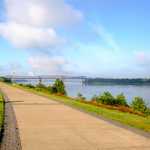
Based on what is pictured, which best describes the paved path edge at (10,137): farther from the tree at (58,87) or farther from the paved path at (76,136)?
the tree at (58,87)

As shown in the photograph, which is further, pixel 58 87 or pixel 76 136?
pixel 58 87

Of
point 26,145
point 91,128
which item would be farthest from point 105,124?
point 26,145

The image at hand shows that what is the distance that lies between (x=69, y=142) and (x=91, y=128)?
107 inches

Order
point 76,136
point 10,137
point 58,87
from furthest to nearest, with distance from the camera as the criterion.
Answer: point 58,87
point 76,136
point 10,137

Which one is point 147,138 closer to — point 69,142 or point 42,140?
point 69,142

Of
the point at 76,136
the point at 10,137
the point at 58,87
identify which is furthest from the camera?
the point at 58,87

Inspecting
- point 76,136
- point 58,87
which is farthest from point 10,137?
point 58,87

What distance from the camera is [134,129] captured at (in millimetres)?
12680

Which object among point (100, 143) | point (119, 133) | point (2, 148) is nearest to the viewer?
point (2, 148)

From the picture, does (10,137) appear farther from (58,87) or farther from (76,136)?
(58,87)

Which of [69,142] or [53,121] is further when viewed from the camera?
[53,121]

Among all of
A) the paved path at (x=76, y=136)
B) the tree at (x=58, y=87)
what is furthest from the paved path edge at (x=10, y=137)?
the tree at (x=58, y=87)

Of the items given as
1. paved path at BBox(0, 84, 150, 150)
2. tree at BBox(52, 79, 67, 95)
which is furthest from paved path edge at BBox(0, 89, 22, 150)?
tree at BBox(52, 79, 67, 95)

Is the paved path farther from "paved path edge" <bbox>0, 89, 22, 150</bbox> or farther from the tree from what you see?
the tree
